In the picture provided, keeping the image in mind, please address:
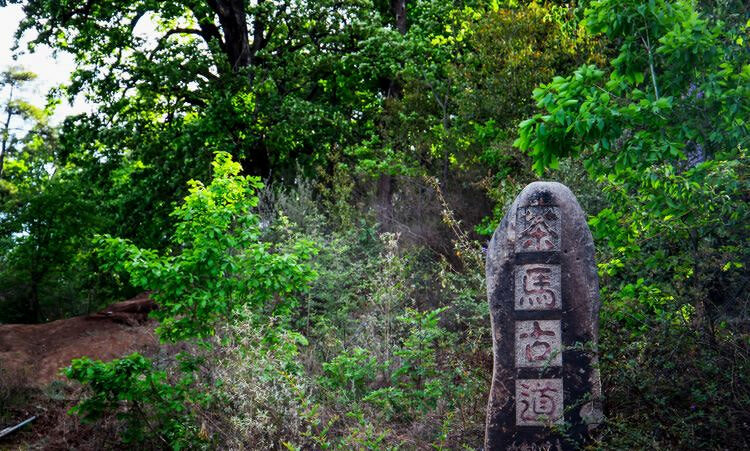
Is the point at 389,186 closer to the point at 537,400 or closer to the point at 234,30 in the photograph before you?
the point at 234,30

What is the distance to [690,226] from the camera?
274 inches

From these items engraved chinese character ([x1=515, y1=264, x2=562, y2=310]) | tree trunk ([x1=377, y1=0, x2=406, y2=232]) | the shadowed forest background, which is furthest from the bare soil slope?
engraved chinese character ([x1=515, y1=264, x2=562, y2=310])

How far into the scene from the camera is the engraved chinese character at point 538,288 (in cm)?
753

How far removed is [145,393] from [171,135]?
11.1 m

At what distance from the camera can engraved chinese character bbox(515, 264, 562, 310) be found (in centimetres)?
753

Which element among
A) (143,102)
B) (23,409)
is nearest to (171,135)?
(143,102)

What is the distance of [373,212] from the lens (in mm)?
15992

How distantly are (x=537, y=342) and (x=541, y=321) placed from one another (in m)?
0.19

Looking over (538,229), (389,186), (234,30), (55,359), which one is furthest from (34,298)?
(538,229)

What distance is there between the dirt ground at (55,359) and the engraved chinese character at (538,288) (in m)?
5.27

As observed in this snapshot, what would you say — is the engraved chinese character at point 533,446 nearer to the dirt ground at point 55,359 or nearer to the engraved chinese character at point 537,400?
the engraved chinese character at point 537,400

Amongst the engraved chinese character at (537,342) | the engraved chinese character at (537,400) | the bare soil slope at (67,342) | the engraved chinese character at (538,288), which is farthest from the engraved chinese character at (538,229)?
the bare soil slope at (67,342)

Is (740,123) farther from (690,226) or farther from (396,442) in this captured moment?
(396,442)

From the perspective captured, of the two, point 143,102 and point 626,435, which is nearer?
point 626,435
